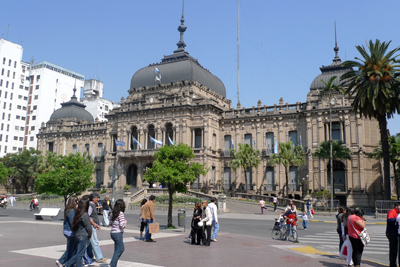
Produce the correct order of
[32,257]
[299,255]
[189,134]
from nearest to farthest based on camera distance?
[32,257] < [299,255] < [189,134]

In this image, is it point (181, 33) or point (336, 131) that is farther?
point (181, 33)

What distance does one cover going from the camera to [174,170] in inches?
918

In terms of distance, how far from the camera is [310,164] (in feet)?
152

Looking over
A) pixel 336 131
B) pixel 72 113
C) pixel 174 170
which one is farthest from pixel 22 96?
pixel 174 170

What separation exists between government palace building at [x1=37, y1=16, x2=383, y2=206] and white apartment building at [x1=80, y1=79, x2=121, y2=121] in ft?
156

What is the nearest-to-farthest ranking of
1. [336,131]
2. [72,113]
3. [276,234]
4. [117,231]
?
[117,231] < [276,234] < [336,131] < [72,113]

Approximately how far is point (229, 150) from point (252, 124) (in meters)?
5.08

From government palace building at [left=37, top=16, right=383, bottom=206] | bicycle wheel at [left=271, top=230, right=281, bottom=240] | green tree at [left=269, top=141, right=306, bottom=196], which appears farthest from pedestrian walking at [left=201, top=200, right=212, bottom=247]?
green tree at [left=269, top=141, right=306, bottom=196]

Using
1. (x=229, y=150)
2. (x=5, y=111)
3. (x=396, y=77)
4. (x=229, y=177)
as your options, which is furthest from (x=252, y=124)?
(x=5, y=111)

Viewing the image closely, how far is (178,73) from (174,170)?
35.4 m

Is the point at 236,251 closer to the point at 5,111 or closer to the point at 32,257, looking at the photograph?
the point at 32,257

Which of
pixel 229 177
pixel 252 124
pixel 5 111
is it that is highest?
pixel 5 111

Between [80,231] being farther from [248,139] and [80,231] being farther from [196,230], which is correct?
[248,139]

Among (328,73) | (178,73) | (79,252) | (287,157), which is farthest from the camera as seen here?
(178,73)
